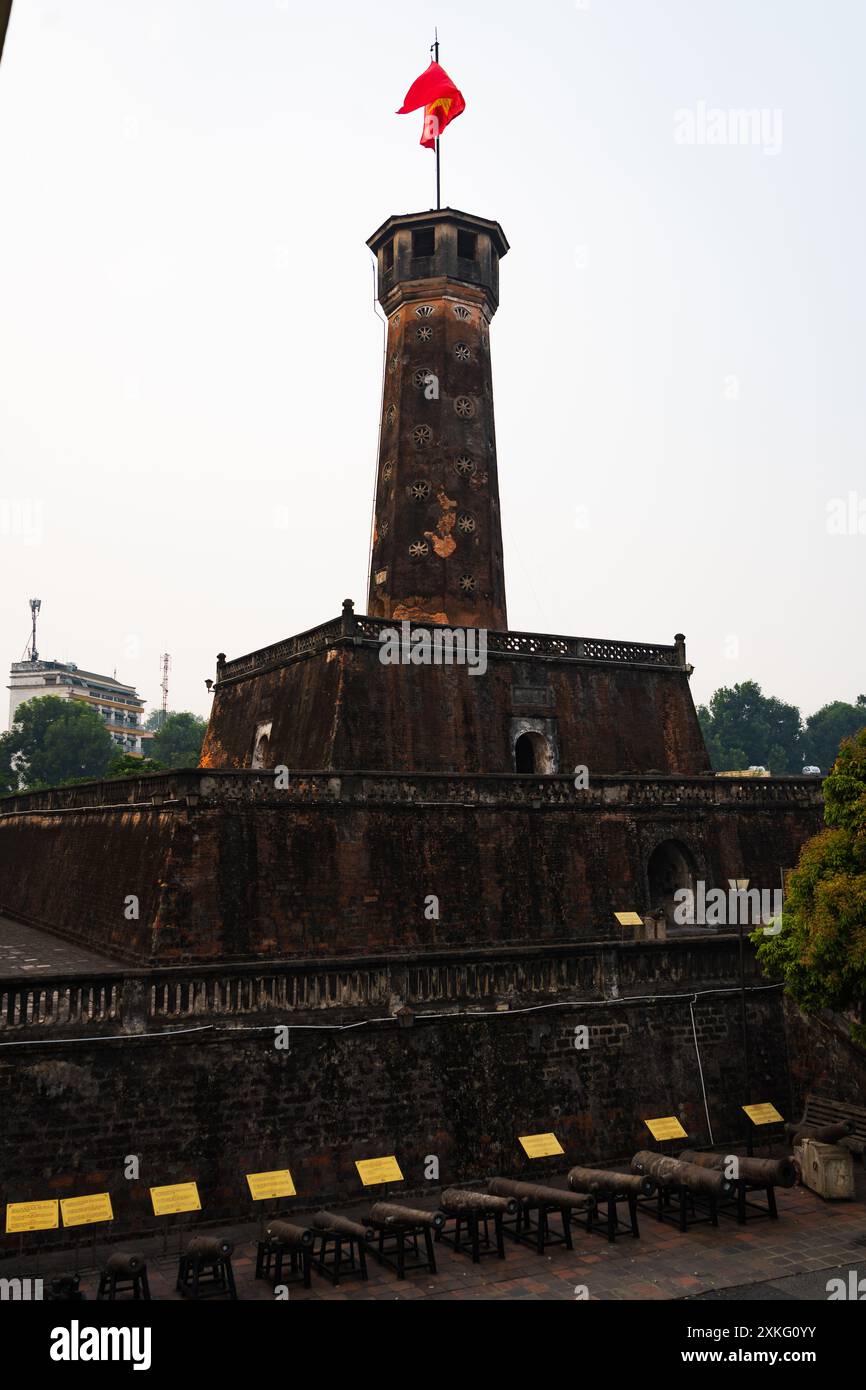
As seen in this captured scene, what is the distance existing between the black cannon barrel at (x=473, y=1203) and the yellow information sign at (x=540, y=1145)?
1456 mm

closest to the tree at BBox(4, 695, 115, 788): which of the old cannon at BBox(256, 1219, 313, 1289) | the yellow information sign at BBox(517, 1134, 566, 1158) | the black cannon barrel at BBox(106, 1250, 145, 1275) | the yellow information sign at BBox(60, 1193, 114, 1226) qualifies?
the yellow information sign at BBox(517, 1134, 566, 1158)

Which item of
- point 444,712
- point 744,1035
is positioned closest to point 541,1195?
point 744,1035

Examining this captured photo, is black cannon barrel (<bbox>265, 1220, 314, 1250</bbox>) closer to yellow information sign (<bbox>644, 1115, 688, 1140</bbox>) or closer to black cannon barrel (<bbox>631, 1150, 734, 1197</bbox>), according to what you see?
black cannon barrel (<bbox>631, 1150, 734, 1197</bbox>)

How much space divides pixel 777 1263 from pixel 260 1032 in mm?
6584

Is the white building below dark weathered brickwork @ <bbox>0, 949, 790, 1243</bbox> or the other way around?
the other way around

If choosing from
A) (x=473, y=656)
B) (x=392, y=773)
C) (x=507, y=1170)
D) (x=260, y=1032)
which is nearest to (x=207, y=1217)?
(x=260, y=1032)

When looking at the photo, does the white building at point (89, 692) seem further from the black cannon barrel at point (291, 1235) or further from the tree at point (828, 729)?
the black cannon barrel at point (291, 1235)

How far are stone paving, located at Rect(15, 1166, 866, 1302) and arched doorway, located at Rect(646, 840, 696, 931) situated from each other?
397 inches

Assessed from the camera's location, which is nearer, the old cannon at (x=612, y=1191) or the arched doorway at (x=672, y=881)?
the old cannon at (x=612, y=1191)

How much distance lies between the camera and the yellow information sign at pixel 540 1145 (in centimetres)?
1377

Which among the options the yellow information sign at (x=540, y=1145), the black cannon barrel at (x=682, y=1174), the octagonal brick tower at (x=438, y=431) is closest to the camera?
the black cannon barrel at (x=682, y=1174)

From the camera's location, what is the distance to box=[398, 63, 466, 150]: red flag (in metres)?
28.4

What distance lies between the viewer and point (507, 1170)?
1427 centimetres

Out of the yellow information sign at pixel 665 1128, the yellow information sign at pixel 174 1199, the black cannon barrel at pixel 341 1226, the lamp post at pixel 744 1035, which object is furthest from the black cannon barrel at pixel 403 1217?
the lamp post at pixel 744 1035
